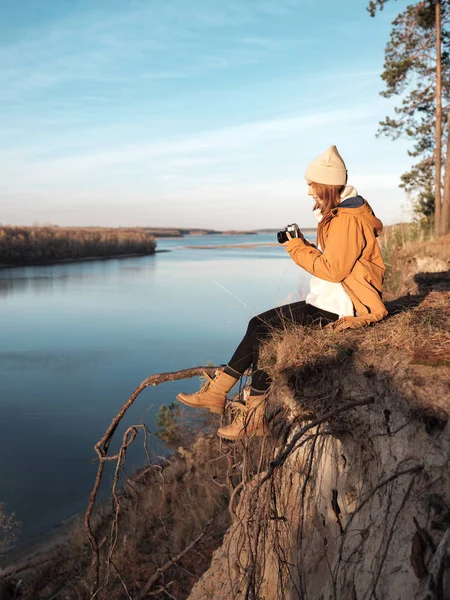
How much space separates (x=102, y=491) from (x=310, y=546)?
7.09 meters

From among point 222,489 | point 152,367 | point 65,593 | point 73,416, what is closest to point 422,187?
point 152,367

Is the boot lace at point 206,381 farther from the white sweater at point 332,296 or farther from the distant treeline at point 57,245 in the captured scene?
the distant treeline at point 57,245

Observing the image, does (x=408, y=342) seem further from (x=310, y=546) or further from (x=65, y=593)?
(x=65, y=593)

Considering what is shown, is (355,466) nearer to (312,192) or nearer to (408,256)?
(312,192)

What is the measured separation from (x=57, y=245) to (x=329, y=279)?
43637 mm

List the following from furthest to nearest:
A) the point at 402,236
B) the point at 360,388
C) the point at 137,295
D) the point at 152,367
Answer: the point at 137,295 < the point at 152,367 < the point at 402,236 < the point at 360,388

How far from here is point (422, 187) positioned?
56.0 feet

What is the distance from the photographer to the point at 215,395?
339 centimetres

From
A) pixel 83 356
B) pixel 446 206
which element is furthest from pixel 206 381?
pixel 83 356

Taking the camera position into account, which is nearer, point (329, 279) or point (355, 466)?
point (355, 466)

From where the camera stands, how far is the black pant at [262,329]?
3152mm

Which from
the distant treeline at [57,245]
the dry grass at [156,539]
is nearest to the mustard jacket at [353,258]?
the dry grass at [156,539]

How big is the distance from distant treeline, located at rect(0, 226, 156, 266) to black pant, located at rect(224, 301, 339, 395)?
39.0 meters

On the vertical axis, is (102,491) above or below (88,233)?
below
